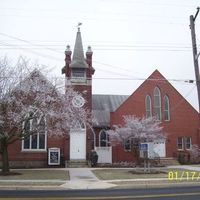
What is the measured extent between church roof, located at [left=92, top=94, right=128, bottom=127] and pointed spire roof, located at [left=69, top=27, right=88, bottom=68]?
4.93 metres

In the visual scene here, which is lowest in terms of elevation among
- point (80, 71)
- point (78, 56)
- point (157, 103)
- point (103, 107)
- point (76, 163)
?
point (76, 163)

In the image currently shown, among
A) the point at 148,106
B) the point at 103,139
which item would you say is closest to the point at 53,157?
the point at 103,139

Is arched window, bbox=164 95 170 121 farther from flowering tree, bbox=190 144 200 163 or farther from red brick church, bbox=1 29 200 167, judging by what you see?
flowering tree, bbox=190 144 200 163

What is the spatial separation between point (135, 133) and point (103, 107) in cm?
760

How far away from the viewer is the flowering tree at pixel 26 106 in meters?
27.0

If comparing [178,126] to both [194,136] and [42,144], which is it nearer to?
[194,136]

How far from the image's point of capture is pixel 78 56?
39.9m

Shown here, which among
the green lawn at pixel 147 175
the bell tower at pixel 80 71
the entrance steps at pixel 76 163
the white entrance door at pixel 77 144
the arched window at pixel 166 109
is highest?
the bell tower at pixel 80 71

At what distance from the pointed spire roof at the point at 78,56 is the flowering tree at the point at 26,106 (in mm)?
9570

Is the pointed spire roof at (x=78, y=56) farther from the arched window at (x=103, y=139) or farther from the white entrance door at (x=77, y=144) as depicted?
the arched window at (x=103, y=139)

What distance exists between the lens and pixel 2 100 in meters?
26.9

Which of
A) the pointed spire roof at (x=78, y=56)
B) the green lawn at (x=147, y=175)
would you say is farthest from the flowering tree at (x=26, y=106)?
the pointed spire roof at (x=78, y=56)

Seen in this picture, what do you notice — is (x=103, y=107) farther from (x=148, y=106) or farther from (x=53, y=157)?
(x=53, y=157)

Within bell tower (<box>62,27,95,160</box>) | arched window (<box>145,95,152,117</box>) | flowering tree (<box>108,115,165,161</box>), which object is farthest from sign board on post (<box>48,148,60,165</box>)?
arched window (<box>145,95,152,117</box>)
